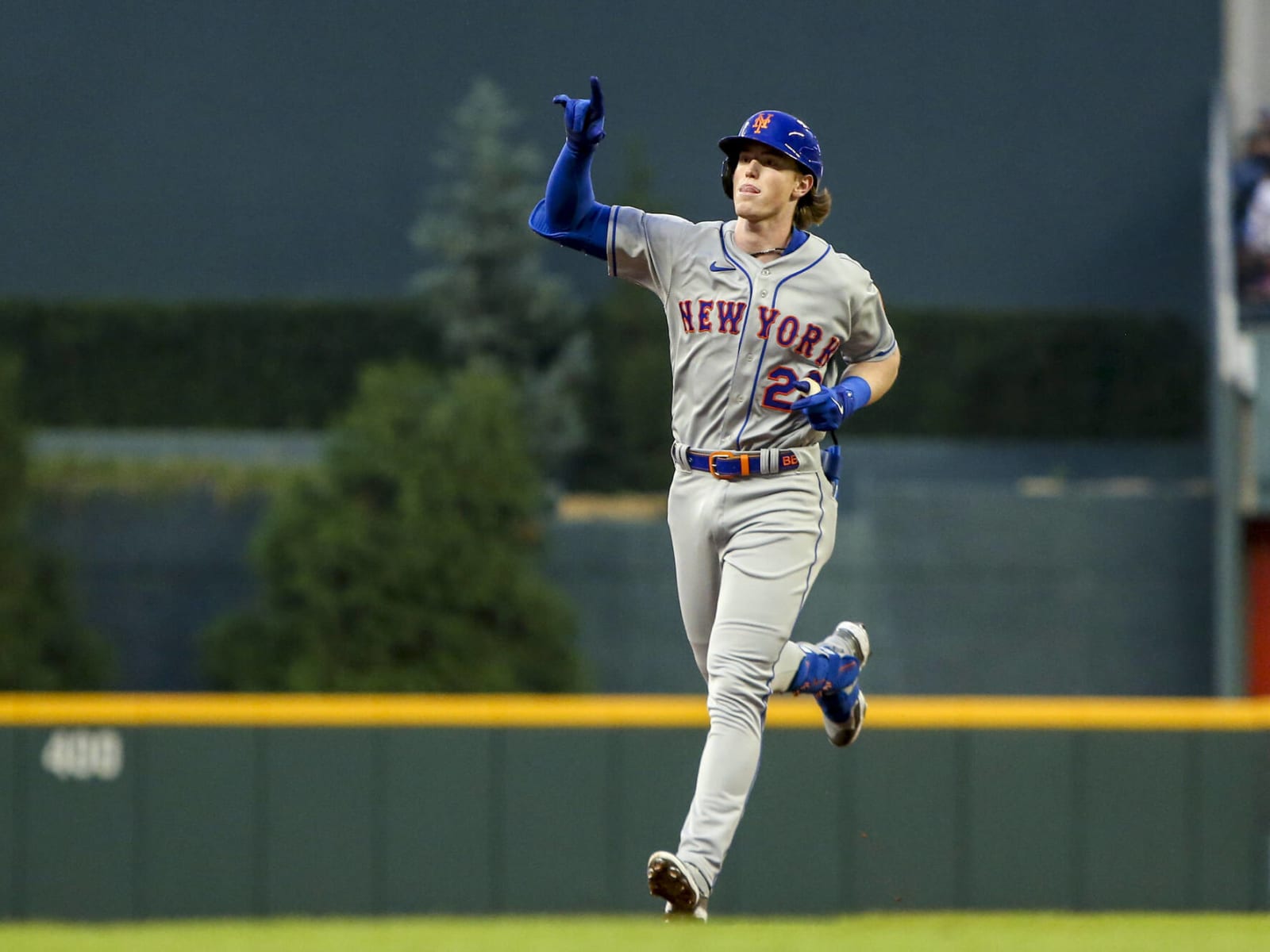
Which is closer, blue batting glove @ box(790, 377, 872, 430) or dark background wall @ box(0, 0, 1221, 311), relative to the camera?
blue batting glove @ box(790, 377, 872, 430)

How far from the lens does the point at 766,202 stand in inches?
224

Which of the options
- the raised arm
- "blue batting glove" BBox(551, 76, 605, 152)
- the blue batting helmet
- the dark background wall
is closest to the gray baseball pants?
the raised arm

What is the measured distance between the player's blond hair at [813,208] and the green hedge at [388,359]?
14533 millimetres

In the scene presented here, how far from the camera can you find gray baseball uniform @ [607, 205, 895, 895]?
18.6 ft

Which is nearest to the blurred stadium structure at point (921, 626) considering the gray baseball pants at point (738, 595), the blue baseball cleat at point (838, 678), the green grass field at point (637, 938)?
the green grass field at point (637, 938)

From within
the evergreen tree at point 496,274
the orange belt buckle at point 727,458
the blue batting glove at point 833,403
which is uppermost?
the evergreen tree at point 496,274

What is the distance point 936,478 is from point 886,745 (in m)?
7.59

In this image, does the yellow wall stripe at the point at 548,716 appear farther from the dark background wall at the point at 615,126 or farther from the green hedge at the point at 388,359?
the dark background wall at the point at 615,126

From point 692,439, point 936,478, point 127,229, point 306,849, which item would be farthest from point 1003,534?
point 692,439

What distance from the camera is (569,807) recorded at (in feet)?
43.8

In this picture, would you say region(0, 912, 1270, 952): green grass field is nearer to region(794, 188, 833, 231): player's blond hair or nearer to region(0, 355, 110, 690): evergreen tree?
region(794, 188, 833, 231): player's blond hair

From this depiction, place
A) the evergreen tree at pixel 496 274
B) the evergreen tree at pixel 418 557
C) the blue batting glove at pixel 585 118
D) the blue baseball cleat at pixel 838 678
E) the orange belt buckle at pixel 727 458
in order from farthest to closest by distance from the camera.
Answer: the evergreen tree at pixel 496 274 → the evergreen tree at pixel 418 557 → the blue baseball cleat at pixel 838 678 → the orange belt buckle at pixel 727 458 → the blue batting glove at pixel 585 118

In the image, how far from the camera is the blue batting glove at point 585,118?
210 inches

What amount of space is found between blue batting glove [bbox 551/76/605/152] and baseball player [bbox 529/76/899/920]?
0.06m
